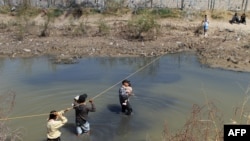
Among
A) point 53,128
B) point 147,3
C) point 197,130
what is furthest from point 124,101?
point 147,3

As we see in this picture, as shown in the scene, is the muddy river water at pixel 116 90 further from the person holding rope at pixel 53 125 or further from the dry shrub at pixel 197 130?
the dry shrub at pixel 197 130

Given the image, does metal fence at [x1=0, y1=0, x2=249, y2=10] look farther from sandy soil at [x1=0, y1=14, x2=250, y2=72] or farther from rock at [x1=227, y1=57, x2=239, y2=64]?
rock at [x1=227, y1=57, x2=239, y2=64]

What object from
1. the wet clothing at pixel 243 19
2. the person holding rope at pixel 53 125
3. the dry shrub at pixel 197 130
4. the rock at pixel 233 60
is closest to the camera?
the dry shrub at pixel 197 130

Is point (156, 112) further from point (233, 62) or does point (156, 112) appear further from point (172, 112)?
point (233, 62)

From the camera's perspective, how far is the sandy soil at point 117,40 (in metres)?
19.5

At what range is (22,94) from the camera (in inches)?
562

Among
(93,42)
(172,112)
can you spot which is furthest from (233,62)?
(93,42)

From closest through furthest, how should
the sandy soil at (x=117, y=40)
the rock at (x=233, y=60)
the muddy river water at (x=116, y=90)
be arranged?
the muddy river water at (x=116, y=90)
the rock at (x=233, y=60)
the sandy soil at (x=117, y=40)

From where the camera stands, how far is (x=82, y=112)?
34.2 ft

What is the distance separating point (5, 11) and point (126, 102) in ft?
57.6

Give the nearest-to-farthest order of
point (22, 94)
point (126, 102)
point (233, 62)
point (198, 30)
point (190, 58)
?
1. point (126, 102)
2. point (22, 94)
3. point (233, 62)
4. point (190, 58)
5. point (198, 30)

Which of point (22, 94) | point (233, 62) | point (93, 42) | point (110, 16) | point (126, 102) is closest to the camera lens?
point (126, 102)

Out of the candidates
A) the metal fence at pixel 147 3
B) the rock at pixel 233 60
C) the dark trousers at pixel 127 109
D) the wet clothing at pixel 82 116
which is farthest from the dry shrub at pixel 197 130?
the metal fence at pixel 147 3

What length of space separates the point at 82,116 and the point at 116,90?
4183mm
